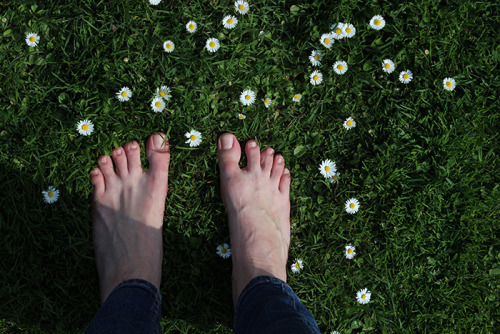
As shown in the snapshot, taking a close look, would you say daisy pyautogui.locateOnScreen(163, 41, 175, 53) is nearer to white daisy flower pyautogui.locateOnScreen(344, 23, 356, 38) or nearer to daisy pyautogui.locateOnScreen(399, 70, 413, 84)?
white daisy flower pyautogui.locateOnScreen(344, 23, 356, 38)

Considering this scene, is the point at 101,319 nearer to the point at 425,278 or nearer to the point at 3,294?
the point at 3,294

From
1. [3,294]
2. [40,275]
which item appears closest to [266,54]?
[40,275]

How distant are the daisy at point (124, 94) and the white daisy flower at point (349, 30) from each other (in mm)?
1200

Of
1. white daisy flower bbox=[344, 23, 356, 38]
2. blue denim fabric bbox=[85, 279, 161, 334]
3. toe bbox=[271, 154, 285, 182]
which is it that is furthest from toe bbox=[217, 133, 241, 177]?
white daisy flower bbox=[344, 23, 356, 38]

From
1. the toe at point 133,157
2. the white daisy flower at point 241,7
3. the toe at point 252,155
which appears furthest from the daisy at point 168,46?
the toe at point 252,155

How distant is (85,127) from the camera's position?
1979 millimetres

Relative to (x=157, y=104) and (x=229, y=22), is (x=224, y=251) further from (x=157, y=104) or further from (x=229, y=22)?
(x=229, y=22)

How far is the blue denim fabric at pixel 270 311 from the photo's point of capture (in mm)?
1397

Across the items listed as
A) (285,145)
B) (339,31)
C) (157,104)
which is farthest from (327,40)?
(157,104)

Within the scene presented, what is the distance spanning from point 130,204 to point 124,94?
575 mm

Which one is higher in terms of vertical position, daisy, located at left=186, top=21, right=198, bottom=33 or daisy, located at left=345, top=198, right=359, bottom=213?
daisy, located at left=186, top=21, right=198, bottom=33

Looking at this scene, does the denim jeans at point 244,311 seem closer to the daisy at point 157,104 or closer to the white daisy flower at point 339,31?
the daisy at point 157,104

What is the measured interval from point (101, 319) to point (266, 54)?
149 cm

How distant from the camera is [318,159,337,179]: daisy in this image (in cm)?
212
